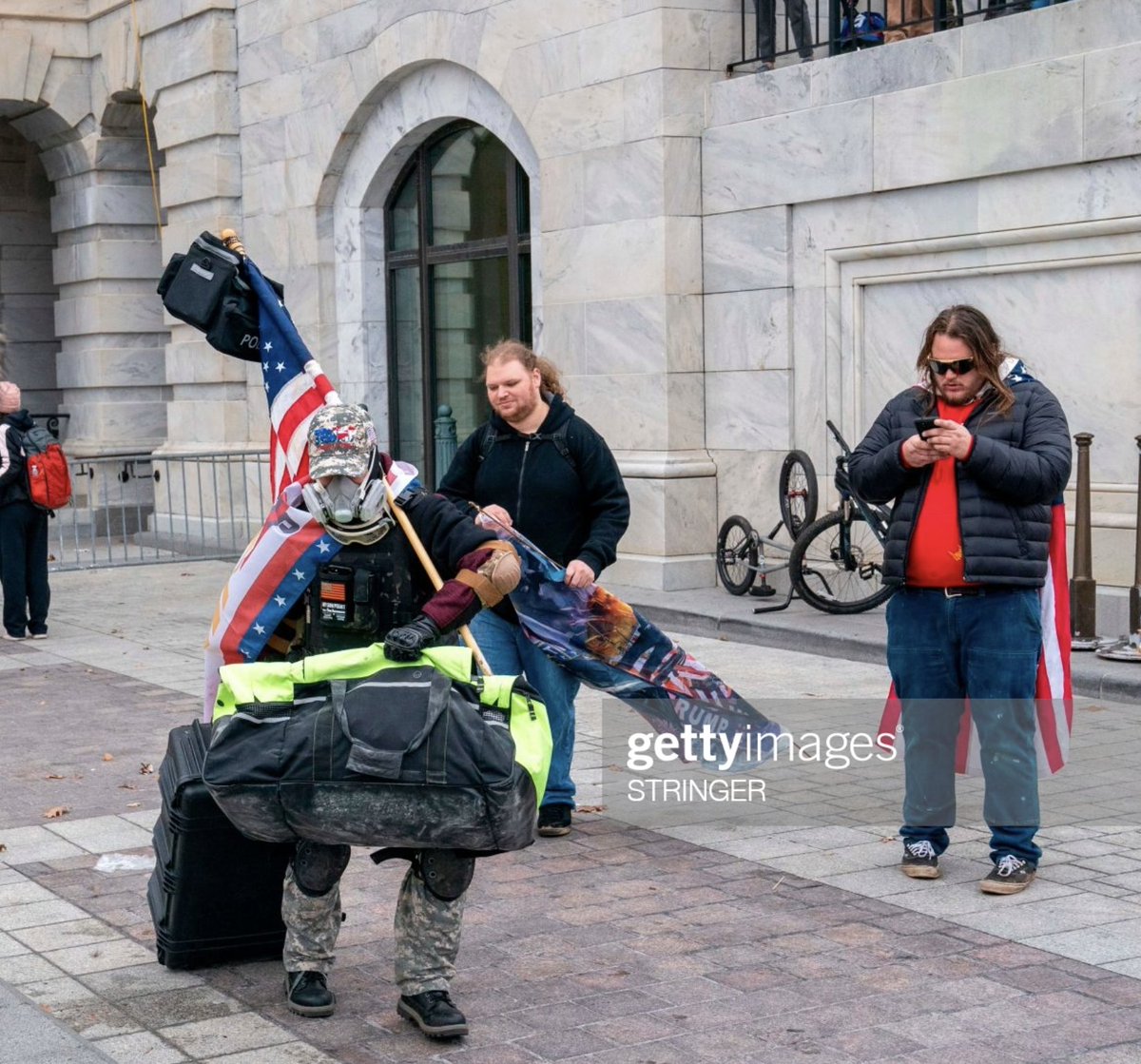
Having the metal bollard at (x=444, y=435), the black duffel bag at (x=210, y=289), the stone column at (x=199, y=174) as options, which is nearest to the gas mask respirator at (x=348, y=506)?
the black duffel bag at (x=210, y=289)

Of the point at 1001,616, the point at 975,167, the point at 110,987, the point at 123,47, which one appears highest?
the point at 123,47

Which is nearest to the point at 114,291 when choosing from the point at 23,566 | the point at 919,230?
the point at 23,566

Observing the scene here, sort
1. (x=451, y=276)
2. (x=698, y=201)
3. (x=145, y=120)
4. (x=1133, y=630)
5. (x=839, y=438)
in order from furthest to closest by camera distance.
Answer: (x=145, y=120) → (x=451, y=276) → (x=698, y=201) → (x=839, y=438) → (x=1133, y=630)

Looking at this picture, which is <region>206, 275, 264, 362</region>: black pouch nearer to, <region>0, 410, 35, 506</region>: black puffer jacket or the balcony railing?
<region>0, 410, 35, 506</region>: black puffer jacket

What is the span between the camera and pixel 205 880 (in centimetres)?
531

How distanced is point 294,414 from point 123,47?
1544 cm

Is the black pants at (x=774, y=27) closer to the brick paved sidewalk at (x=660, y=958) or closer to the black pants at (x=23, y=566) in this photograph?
the black pants at (x=23, y=566)

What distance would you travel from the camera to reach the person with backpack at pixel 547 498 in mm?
6996

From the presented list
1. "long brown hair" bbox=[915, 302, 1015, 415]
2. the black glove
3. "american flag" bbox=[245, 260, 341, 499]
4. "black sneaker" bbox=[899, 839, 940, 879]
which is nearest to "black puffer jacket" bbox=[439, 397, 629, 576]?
"american flag" bbox=[245, 260, 341, 499]

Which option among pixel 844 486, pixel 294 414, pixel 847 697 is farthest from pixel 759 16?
pixel 294 414

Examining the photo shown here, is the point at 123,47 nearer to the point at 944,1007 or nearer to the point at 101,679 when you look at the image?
the point at 101,679

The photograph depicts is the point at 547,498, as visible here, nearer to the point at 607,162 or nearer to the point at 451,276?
the point at 607,162

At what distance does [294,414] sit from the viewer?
6.80 meters

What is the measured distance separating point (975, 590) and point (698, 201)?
7933mm
